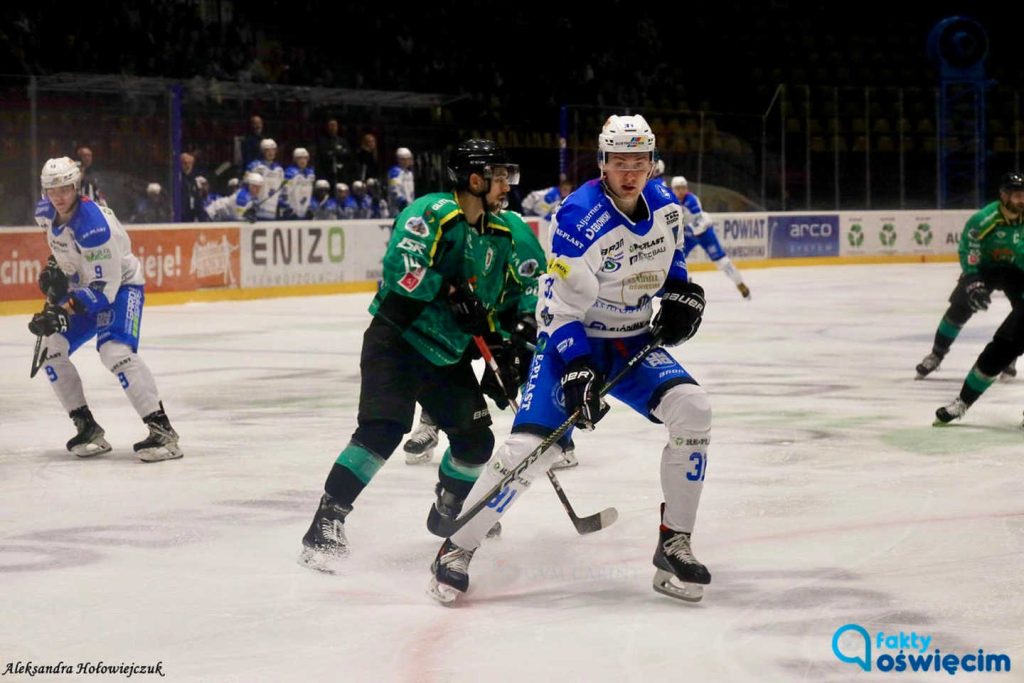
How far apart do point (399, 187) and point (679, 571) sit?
13595 mm

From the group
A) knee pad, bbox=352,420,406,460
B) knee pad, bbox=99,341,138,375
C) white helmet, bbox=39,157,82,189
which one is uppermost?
white helmet, bbox=39,157,82,189

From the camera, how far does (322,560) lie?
4711 mm

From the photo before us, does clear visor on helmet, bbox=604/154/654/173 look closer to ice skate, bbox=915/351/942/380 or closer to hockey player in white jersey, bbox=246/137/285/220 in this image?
ice skate, bbox=915/351/942/380

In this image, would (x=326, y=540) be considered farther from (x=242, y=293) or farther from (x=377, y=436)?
(x=242, y=293)

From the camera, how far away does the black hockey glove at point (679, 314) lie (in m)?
4.43

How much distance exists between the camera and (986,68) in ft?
86.6

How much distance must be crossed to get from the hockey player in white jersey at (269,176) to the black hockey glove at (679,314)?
483 inches

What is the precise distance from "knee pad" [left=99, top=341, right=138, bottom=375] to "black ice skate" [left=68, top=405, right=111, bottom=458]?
0.34 meters

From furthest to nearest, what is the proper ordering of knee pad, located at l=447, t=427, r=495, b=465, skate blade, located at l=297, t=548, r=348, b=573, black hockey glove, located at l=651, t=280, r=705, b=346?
1. knee pad, located at l=447, t=427, r=495, b=465
2. skate blade, located at l=297, t=548, r=348, b=573
3. black hockey glove, located at l=651, t=280, r=705, b=346

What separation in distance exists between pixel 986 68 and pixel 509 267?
76.0 ft

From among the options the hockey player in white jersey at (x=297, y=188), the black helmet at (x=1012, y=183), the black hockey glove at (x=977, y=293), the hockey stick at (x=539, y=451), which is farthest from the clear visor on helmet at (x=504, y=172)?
the hockey player in white jersey at (x=297, y=188)

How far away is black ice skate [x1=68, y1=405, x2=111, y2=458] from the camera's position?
22.8 feet

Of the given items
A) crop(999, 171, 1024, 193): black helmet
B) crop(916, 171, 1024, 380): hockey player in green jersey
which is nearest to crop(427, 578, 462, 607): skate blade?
crop(916, 171, 1024, 380): hockey player in green jersey

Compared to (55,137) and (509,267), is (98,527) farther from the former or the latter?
(55,137)
